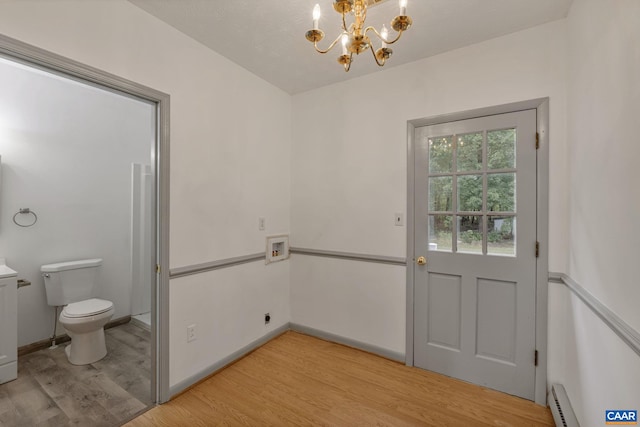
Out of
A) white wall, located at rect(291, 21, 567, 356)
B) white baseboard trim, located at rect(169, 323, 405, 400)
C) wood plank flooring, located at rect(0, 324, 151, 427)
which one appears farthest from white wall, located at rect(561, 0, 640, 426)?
wood plank flooring, located at rect(0, 324, 151, 427)

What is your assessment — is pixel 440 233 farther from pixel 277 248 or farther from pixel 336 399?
pixel 277 248

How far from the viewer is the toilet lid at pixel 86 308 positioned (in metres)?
2.34

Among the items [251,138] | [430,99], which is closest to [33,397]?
[251,138]

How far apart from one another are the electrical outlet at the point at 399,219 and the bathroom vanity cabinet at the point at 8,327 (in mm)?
3033

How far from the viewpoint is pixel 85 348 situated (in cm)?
239

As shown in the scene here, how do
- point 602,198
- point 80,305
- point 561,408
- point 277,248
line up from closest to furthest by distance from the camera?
1. point 602,198
2. point 561,408
3. point 80,305
4. point 277,248

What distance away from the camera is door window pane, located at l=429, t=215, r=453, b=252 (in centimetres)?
224

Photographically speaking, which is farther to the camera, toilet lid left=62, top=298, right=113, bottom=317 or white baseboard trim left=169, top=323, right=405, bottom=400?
toilet lid left=62, top=298, right=113, bottom=317

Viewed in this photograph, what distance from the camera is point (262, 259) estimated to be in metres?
2.74

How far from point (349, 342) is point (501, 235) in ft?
5.40

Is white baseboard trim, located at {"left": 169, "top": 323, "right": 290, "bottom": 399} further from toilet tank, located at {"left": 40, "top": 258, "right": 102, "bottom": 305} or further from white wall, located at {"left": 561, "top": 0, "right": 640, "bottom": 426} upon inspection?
white wall, located at {"left": 561, "top": 0, "right": 640, "bottom": 426}

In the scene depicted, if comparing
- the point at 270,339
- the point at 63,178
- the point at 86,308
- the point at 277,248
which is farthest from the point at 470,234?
the point at 63,178

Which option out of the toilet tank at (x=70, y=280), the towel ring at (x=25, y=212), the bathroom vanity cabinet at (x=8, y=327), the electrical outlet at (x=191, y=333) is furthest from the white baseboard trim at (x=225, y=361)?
the towel ring at (x=25, y=212)

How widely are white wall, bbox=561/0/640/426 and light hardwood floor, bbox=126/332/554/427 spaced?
0.52 m
